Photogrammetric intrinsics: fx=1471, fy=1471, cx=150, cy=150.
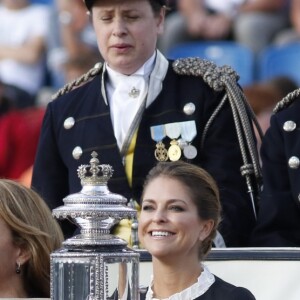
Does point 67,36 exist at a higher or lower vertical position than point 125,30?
higher

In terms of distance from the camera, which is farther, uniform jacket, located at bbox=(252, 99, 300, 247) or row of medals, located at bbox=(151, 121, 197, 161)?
row of medals, located at bbox=(151, 121, 197, 161)

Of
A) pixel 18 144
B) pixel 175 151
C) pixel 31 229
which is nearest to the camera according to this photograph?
pixel 31 229

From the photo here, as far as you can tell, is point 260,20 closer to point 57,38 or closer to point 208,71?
point 57,38

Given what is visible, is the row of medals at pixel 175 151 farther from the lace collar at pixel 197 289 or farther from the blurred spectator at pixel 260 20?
the blurred spectator at pixel 260 20

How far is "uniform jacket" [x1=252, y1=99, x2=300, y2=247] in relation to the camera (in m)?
5.52

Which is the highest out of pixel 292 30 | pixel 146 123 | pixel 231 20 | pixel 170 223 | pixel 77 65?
pixel 231 20

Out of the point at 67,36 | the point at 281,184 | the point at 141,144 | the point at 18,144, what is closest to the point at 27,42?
the point at 67,36

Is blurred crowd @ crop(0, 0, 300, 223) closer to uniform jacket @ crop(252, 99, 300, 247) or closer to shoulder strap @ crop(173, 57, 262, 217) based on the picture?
shoulder strap @ crop(173, 57, 262, 217)

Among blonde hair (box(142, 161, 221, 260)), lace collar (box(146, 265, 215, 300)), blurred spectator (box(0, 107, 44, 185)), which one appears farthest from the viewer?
blurred spectator (box(0, 107, 44, 185))

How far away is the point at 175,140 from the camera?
579 centimetres

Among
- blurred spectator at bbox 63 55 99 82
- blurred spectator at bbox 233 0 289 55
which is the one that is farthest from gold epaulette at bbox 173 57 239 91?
blurred spectator at bbox 233 0 289 55

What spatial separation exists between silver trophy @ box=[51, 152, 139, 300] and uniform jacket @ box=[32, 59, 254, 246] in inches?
58.9

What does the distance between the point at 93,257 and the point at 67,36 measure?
728 centimetres

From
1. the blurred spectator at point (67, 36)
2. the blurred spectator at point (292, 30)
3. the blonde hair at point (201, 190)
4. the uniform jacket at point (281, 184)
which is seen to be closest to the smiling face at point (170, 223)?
the blonde hair at point (201, 190)
